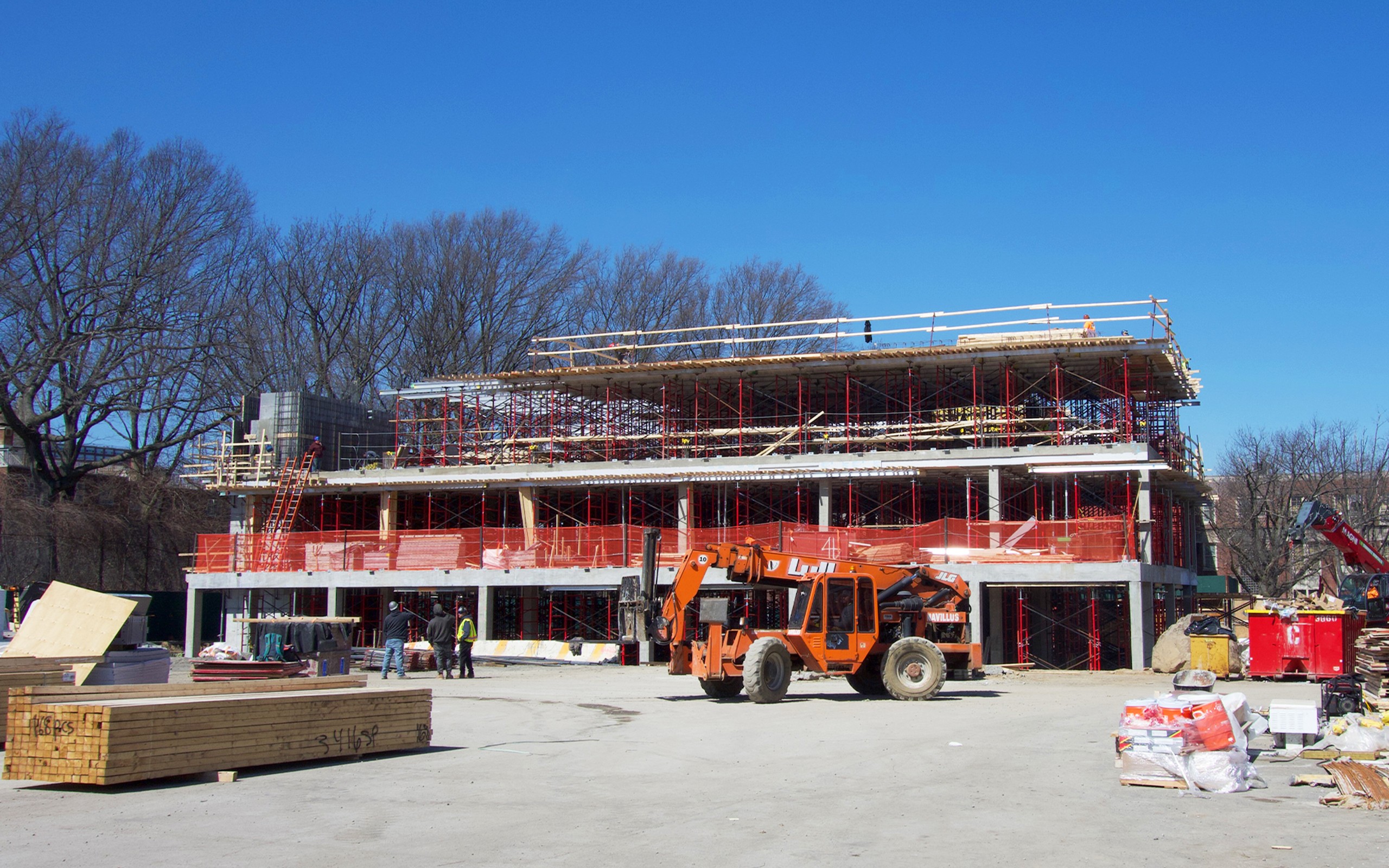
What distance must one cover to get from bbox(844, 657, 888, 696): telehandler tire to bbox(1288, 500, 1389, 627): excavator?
30.4 ft

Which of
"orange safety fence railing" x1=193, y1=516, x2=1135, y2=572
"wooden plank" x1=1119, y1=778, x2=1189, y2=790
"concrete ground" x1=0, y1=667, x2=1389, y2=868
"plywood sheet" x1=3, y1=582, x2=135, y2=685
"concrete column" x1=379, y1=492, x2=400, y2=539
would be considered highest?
"concrete column" x1=379, y1=492, x2=400, y2=539

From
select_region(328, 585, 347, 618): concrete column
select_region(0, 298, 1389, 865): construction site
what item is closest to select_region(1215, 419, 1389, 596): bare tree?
select_region(0, 298, 1389, 865): construction site

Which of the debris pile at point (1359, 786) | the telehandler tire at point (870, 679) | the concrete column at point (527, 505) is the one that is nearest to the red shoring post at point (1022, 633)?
the telehandler tire at point (870, 679)

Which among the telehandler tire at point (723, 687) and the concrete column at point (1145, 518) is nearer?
the telehandler tire at point (723, 687)

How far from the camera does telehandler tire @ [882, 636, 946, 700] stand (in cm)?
2220

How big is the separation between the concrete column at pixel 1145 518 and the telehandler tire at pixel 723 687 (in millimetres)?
16238

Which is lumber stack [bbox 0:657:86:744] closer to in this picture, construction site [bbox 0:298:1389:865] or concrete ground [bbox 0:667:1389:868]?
construction site [bbox 0:298:1389:865]

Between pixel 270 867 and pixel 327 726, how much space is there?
4.98m

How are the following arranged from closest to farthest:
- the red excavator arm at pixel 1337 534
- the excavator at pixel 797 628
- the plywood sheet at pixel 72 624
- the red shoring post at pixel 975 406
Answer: the plywood sheet at pixel 72 624, the excavator at pixel 797 628, the red excavator arm at pixel 1337 534, the red shoring post at pixel 975 406

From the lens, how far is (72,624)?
16578 mm

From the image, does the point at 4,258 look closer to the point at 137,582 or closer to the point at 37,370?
the point at 37,370

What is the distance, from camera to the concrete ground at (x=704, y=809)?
9.48 meters

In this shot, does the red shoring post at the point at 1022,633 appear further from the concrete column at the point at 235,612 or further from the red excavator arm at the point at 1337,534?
the concrete column at the point at 235,612

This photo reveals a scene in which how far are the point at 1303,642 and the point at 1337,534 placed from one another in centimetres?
361
